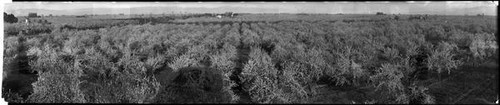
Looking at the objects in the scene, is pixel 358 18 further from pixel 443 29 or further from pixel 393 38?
pixel 443 29

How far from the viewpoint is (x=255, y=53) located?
1170cm

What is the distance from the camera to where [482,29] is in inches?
446

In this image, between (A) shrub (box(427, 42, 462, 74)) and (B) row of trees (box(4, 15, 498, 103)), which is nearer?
(B) row of trees (box(4, 15, 498, 103))

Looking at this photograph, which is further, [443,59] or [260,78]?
[443,59]

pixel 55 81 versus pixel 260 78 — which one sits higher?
pixel 260 78

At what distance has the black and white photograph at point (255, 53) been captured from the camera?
11117mm

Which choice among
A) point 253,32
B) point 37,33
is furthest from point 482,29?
point 37,33

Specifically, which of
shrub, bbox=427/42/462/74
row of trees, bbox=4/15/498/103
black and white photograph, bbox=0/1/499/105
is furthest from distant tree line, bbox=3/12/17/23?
shrub, bbox=427/42/462/74

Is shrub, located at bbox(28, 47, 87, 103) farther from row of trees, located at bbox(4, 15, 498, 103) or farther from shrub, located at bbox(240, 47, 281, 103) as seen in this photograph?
shrub, located at bbox(240, 47, 281, 103)

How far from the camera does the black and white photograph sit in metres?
11.1

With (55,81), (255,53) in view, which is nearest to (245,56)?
(255,53)

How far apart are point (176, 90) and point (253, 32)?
97.7 inches

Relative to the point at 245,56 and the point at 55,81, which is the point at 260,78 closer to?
the point at 245,56

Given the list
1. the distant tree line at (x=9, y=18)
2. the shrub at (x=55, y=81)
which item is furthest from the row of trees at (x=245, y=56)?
the distant tree line at (x=9, y=18)
